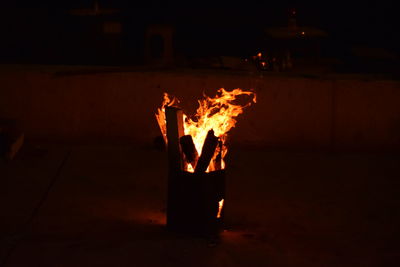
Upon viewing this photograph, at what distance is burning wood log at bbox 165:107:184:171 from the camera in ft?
21.1

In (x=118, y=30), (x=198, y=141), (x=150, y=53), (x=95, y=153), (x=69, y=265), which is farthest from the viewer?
(x=118, y=30)

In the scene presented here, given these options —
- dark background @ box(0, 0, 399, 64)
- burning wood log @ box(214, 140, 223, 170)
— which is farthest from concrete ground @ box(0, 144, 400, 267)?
dark background @ box(0, 0, 399, 64)

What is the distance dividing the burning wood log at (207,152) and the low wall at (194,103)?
308cm

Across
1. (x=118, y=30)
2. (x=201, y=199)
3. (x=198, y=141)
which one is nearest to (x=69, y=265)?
(x=201, y=199)

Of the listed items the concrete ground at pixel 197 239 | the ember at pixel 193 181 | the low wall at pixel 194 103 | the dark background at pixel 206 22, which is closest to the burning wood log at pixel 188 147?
the ember at pixel 193 181

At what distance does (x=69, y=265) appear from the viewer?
225 inches

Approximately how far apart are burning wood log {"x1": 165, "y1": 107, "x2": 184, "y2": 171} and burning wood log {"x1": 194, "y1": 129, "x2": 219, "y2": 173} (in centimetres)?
18

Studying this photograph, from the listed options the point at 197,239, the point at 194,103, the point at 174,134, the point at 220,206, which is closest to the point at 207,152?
the point at 174,134

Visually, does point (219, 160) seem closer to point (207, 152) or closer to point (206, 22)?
point (207, 152)

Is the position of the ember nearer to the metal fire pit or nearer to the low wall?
the metal fire pit

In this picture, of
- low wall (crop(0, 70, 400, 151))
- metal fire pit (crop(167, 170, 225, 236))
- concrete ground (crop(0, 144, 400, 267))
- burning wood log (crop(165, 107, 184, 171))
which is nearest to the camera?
concrete ground (crop(0, 144, 400, 267))

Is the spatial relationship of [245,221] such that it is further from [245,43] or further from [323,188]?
[245,43]

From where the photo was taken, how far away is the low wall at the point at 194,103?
9.42m

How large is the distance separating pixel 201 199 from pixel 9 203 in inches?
82.3
